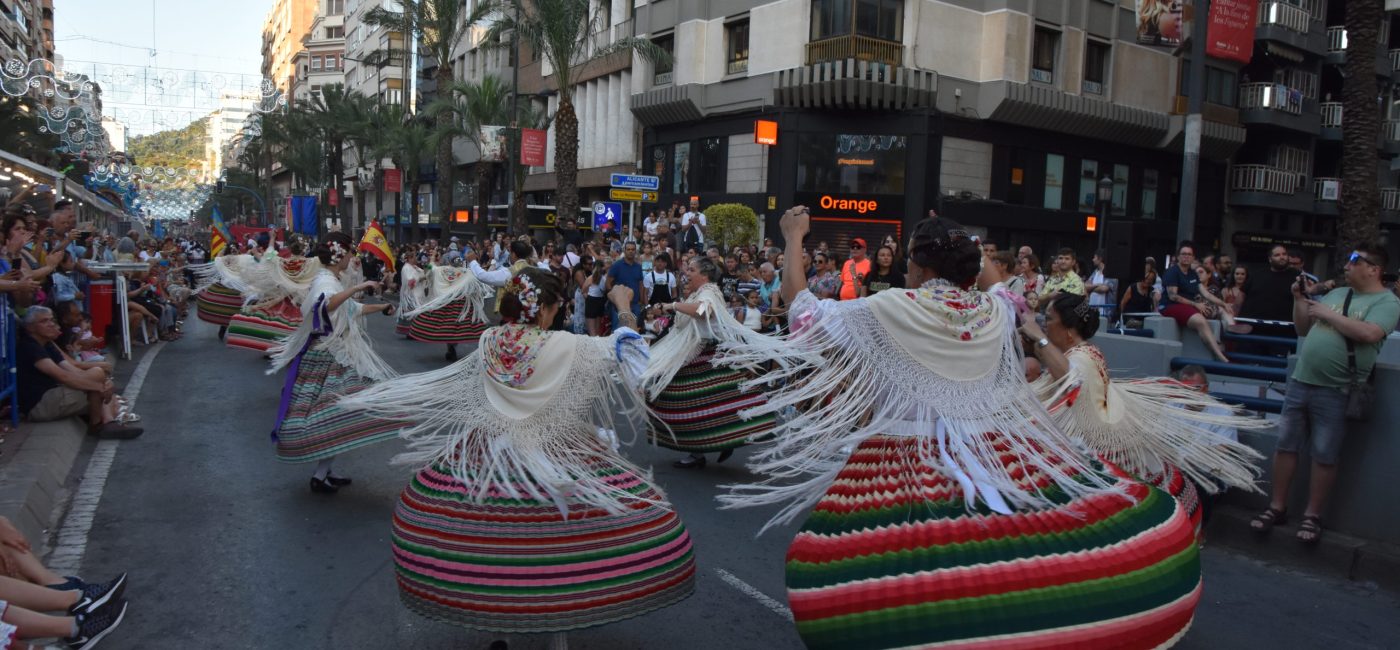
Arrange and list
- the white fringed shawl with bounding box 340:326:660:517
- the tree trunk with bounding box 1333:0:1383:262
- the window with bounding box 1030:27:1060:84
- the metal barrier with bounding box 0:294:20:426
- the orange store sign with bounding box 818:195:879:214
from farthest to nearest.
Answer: the window with bounding box 1030:27:1060:84 → the orange store sign with bounding box 818:195:879:214 → the tree trunk with bounding box 1333:0:1383:262 → the metal barrier with bounding box 0:294:20:426 → the white fringed shawl with bounding box 340:326:660:517

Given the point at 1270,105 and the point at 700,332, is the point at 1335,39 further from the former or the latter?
the point at 700,332

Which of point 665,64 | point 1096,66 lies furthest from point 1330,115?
point 665,64

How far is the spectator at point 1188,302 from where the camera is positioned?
834 cm

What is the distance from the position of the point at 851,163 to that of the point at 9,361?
22852 millimetres

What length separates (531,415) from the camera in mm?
4160

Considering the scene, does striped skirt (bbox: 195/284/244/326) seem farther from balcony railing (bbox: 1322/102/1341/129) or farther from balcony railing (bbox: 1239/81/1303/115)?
balcony railing (bbox: 1322/102/1341/129)

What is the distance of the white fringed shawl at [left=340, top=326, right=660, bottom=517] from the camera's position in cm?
397

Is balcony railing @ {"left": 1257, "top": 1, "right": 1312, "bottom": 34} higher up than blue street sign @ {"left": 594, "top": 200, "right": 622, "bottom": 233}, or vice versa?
balcony railing @ {"left": 1257, "top": 1, "right": 1312, "bottom": 34}

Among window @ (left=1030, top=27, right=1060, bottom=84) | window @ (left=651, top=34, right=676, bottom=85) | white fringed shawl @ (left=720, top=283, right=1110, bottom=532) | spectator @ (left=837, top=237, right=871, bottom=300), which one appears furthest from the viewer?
window @ (left=651, top=34, right=676, bottom=85)

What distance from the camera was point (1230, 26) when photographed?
18.0m

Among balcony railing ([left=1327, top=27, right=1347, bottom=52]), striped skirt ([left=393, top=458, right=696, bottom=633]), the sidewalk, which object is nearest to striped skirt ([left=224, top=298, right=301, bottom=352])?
the sidewalk

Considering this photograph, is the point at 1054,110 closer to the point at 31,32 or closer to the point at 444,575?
the point at 444,575

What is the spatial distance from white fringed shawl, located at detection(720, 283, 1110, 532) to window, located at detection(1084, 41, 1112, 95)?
29883 mm

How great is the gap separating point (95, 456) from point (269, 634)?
461cm
